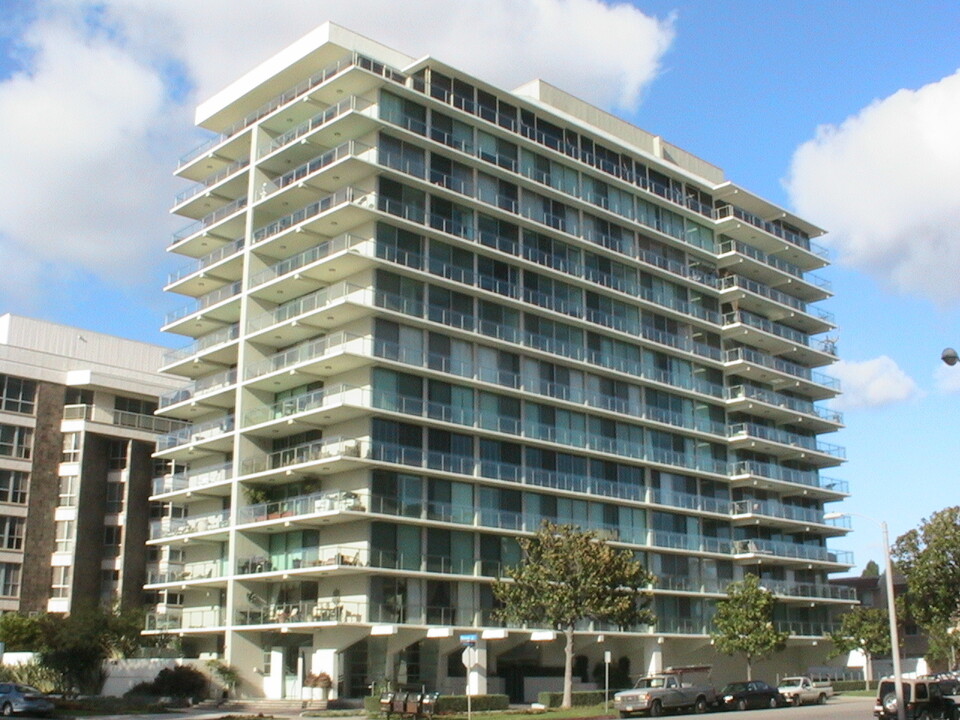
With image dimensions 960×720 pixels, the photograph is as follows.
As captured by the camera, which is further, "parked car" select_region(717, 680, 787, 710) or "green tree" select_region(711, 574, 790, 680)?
"green tree" select_region(711, 574, 790, 680)

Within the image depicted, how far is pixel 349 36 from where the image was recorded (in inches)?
2367

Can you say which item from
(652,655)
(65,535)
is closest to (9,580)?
(65,535)

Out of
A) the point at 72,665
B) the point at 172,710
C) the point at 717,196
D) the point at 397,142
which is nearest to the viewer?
the point at 172,710

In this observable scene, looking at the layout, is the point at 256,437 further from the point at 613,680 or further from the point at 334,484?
the point at 613,680

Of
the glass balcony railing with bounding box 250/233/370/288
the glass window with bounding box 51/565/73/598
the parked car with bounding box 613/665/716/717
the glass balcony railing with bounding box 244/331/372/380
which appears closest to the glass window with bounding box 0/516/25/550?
the glass window with bounding box 51/565/73/598

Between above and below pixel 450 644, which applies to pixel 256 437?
above

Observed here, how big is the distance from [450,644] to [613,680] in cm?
1227

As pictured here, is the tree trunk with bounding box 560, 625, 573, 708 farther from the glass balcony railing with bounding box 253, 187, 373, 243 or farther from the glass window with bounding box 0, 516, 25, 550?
the glass window with bounding box 0, 516, 25, 550

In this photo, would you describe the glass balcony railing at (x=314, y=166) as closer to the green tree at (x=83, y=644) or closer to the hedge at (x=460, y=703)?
the green tree at (x=83, y=644)

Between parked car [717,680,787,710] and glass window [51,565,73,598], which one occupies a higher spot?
glass window [51,565,73,598]

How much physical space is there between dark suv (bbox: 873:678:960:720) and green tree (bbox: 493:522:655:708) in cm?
1626

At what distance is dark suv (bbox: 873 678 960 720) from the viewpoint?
124ft

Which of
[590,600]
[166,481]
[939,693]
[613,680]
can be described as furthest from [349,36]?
[939,693]

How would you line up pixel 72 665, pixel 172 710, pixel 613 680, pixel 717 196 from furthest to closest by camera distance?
1. pixel 717 196
2. pixel 613 680
3. pixel 72 665
4. pixel 172 710
